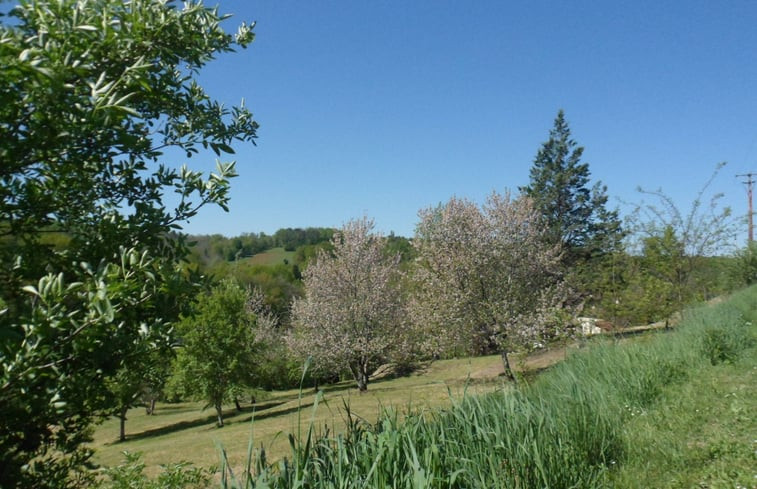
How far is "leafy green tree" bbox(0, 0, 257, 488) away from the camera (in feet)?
5.60

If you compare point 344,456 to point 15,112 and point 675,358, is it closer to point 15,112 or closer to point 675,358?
point 15,112

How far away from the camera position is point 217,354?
22.0m

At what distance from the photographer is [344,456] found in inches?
99.6

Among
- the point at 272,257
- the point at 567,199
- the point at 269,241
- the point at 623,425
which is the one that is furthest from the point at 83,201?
the point at 269,241

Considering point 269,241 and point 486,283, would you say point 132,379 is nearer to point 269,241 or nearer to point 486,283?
point 486,283

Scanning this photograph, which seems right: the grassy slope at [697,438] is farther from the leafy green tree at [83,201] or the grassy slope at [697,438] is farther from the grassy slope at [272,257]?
the grassy slope at [272,257]

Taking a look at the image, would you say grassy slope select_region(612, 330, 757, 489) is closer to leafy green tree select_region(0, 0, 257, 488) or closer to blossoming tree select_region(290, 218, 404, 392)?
leafy green tree select_region(0, 0, 257, 488)

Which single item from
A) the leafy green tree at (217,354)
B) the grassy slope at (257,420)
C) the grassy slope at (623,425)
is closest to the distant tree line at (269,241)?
the grassy slope at (257,420)

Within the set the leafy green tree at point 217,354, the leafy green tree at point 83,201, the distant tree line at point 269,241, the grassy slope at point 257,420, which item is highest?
the distant tree line at point 269,241

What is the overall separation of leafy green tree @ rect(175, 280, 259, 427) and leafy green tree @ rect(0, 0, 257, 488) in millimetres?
19966

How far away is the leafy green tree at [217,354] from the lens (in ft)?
71.3

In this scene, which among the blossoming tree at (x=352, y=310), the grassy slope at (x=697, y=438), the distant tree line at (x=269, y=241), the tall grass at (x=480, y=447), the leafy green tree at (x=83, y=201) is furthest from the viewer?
the distant tree line at (x=269, y=241)

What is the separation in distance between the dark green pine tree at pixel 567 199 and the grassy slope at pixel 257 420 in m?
12.2

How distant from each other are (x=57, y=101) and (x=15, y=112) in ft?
0.70
